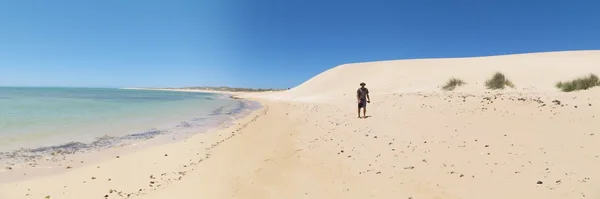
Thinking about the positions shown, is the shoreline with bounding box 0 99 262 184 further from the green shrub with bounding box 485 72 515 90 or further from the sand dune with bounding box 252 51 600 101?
the sand dune with bounding box 252 51 600 101

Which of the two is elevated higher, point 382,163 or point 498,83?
point 498,83

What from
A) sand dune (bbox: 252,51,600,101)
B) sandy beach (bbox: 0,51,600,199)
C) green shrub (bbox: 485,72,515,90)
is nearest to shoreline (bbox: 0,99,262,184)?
sandy beach (bbox: 0,51,600,199)

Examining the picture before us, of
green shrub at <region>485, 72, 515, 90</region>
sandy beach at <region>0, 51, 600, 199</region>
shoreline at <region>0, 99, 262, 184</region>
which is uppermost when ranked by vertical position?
green shrub at <region>485, 72, 515, 90</region>

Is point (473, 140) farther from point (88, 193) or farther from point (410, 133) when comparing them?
point (88, 193)

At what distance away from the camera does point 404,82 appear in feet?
120

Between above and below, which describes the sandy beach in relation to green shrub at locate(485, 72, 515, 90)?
below

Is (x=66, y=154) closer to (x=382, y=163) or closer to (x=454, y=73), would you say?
(x=382, y=163)

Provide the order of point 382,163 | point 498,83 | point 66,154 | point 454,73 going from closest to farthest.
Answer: point 382,163, point 66,154, point 498,83, point 454,73

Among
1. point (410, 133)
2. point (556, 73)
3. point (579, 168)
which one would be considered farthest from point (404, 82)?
point (579, 168)

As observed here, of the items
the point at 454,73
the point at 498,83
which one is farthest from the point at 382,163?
the point at 454,73

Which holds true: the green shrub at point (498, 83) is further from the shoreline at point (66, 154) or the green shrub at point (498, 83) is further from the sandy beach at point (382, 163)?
the shoreline at point (66, 154)

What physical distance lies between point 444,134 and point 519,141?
5.56 ft

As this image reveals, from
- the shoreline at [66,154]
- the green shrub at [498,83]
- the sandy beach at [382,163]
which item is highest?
the green shrub at [498,83]

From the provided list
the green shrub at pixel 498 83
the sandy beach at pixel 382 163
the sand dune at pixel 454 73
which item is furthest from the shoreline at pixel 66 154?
the sand dune at pixel 454 73
